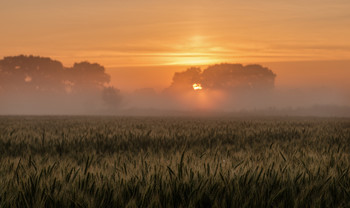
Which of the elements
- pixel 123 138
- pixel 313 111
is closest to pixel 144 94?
pixel 313 111

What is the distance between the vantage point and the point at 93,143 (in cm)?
870

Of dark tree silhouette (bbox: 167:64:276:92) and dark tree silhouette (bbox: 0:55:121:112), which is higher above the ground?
dark tree silhouette (bbox: 167:64:276:92)

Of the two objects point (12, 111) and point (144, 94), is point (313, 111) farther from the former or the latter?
point (144, 94)

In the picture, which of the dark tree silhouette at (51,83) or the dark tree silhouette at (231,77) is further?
the dark tree silhouette at (231,77)

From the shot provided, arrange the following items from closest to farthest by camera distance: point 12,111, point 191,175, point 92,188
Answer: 1. point 92,188
2. point 191,175
3. point 12,111

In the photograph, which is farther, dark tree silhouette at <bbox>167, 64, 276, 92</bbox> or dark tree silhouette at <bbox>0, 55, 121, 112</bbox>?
dark tree silhouette at <bbox>167, 64, 276, 92</bbox>

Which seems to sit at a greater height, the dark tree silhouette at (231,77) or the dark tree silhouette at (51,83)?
the dark tree silhouette at (231,77)

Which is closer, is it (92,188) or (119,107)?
(92,188)

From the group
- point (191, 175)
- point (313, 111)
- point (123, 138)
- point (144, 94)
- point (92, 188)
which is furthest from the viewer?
point (144, 94)

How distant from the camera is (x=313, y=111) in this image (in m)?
80.2

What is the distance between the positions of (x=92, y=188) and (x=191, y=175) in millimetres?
873

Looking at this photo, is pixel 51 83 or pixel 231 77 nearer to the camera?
pixel 51 83

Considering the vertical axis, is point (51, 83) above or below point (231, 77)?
below

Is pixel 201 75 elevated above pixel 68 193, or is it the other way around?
pixel 201 75
